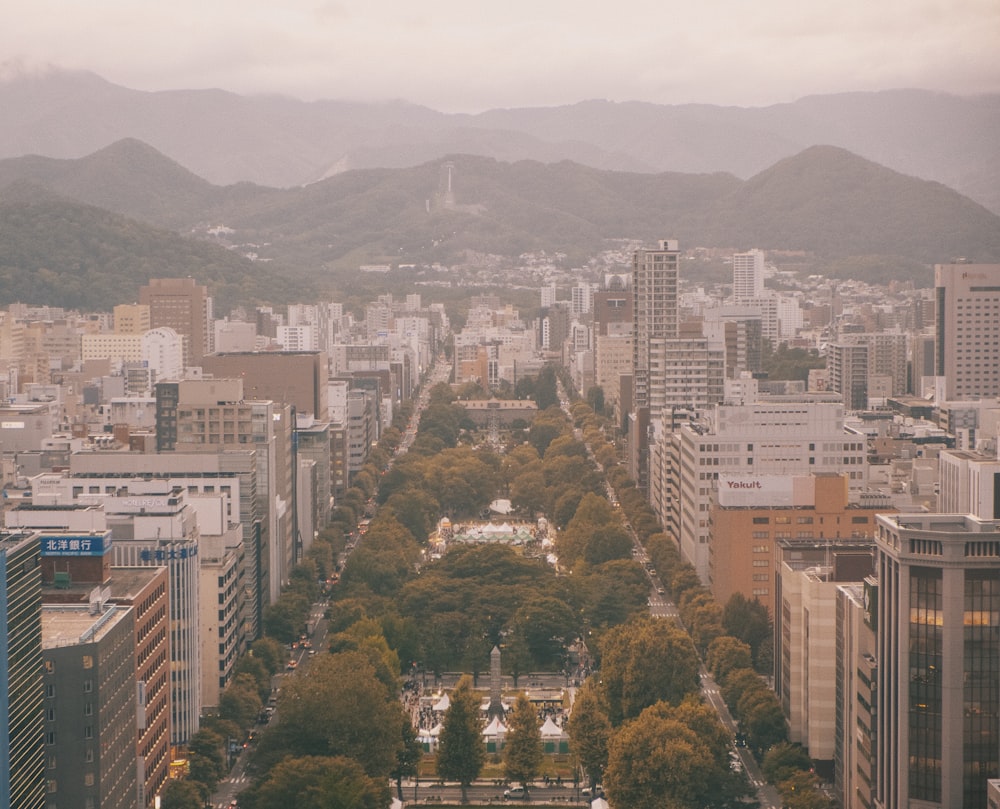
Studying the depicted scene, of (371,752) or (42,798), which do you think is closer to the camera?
(42,798)

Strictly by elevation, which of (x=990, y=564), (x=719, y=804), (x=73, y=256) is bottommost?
(x=719, y=804)

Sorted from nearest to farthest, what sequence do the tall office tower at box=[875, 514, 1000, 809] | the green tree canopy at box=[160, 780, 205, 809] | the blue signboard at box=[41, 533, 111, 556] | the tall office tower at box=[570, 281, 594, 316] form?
the tall office tower at box=[875, 514, 1000, 809] → the green tree canopy at box=[160, 780, 205, 809] → the blue signboard at box=[41, 533, 111, 556] → the tall office tower at box=[570, 281, 594, 316]

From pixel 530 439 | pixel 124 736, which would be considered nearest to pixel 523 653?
pixel 124 736

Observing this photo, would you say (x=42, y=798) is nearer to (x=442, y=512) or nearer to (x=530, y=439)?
(x=442, y=512)

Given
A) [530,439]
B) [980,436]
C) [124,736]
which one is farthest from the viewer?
[530,439]

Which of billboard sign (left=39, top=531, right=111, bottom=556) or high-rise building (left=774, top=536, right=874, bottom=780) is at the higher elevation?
billboard sign (left=39, top=531, right=111, bottom=556)

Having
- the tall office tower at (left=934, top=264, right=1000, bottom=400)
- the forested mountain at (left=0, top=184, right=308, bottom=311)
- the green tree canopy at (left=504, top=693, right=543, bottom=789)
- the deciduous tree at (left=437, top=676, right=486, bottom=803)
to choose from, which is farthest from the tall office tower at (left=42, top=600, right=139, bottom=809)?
the forested mountain at (left=0, top=184, right=308, bottom=311)

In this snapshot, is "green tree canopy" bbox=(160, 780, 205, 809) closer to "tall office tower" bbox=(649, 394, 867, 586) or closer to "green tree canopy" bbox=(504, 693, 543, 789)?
"green tree canopy" bbox=(504, 693, 543, 789)

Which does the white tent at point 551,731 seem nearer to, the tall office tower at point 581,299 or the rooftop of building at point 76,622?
the rooftop of building at point 76,622
